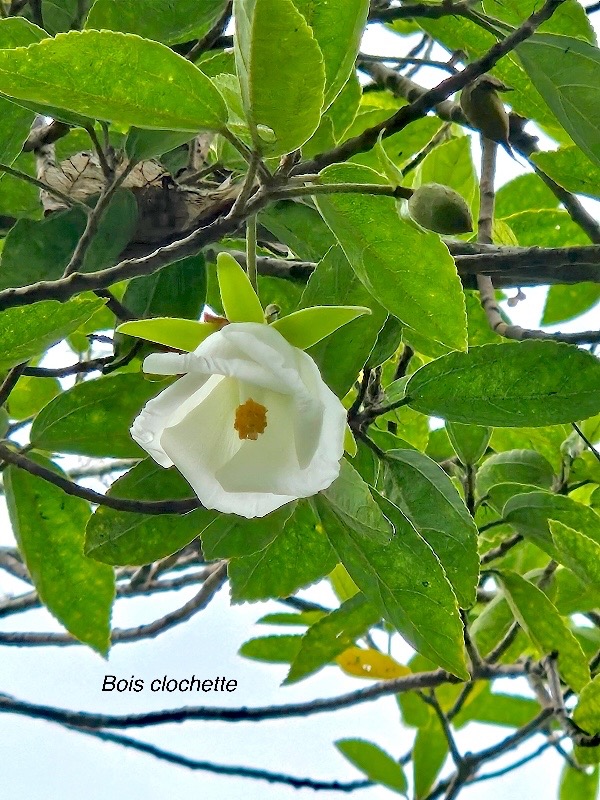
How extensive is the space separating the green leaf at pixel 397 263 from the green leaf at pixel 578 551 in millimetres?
234

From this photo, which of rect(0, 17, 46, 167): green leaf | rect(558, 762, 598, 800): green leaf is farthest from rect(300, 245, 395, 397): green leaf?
rect(558, 762, 598, 800): green leaf

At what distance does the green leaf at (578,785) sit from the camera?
3.68 feet

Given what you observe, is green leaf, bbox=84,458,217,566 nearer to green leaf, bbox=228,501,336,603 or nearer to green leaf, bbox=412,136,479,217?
green leaf, bbox=228,501,336,603

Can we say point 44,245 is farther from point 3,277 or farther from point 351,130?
point 351,130

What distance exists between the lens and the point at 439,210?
0.43 meters

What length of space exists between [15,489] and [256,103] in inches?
17.3

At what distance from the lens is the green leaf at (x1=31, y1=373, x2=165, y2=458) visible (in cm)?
63

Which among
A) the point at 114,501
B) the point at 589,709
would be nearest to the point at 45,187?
the point at 114,501

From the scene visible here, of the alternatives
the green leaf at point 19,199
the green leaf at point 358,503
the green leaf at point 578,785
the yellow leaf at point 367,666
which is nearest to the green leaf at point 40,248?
the green leaf at point 19,199

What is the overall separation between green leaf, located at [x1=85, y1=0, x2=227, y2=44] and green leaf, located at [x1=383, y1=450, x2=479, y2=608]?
1.17ft

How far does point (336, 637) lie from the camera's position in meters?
0.90

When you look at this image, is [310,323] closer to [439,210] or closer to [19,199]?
[439,210]

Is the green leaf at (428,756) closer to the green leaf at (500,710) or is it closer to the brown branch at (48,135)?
the green leaf at (500,710)

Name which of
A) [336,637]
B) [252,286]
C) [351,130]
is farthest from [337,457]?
[351,130]
